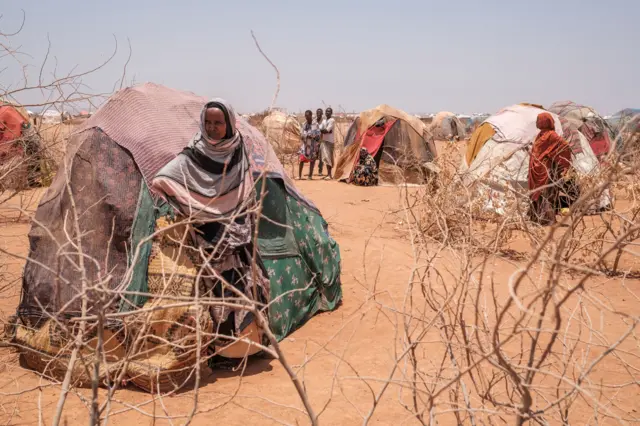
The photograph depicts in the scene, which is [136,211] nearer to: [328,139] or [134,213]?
[134,213]

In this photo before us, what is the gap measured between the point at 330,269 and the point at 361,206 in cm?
473

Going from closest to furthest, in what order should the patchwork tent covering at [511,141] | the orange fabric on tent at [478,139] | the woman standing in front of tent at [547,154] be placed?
the woman standing in front of tent at [547,154] → the patchwork tent covering at [511,141] → the orange fabric on tent at [478,139]

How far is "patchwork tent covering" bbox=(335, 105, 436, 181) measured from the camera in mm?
11961

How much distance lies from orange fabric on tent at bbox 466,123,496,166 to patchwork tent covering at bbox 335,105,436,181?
2.07 metres

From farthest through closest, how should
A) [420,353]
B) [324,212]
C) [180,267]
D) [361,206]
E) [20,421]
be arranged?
[361,206]
[324,212]
[420,353]
[180,267]
[20,421]

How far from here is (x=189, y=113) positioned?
4.41 meters

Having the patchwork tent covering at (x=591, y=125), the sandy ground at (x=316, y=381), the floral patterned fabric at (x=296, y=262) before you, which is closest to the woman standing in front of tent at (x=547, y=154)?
the sandy ground at (x=316, y=381)

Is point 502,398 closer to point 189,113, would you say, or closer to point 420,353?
point 420,353

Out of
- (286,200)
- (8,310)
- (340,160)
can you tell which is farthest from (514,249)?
(340,160)

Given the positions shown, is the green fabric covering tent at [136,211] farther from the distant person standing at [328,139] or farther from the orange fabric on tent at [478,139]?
the distant person standing at [328,139]

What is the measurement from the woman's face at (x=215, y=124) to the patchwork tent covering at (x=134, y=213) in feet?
1.31

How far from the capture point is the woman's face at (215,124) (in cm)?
360

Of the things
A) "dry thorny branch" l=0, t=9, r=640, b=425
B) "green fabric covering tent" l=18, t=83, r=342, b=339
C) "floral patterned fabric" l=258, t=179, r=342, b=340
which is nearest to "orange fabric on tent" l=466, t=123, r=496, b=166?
"dry thorny branch" l=0, t=9, r=640, b=425

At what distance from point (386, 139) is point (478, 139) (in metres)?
2.75
